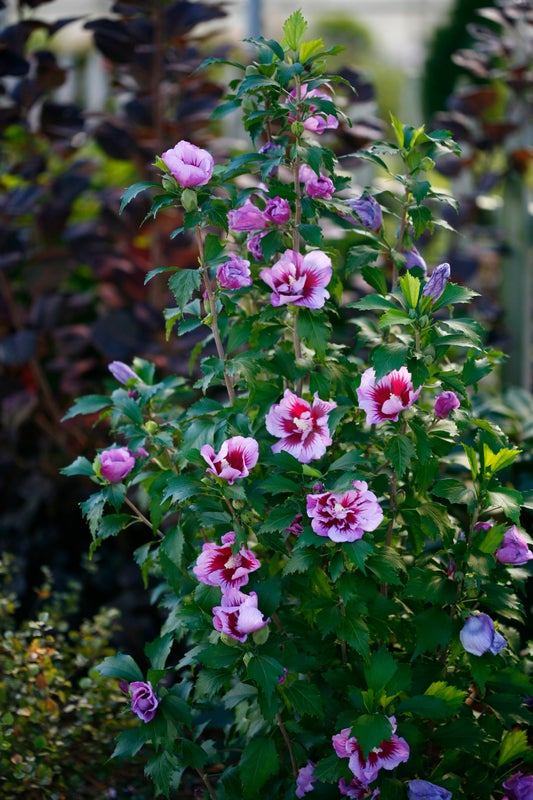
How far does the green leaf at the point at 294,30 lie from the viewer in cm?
134

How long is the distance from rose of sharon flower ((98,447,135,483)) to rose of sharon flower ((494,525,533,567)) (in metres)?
0.53

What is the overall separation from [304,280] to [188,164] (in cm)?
22

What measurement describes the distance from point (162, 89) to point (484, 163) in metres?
1.15

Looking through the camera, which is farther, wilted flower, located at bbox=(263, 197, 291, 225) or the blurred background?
the blurred background

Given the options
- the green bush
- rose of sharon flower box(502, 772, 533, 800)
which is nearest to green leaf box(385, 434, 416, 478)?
rose of sharon flower box(502, 772, 533, 800)

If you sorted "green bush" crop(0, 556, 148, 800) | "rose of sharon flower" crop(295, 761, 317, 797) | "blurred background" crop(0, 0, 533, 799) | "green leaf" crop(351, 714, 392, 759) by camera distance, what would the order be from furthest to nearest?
"blurred background" crop(0, 0, 533, 799) < "green bush" crop(0, 556, 148, 800) < "rose of sharon flower" crop(295, 761, 317, 797) < "green leaf" crop(351, 714, 392, 759)

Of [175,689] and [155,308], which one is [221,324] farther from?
[155,308]

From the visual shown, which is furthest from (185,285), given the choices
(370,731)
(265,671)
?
(370,731)

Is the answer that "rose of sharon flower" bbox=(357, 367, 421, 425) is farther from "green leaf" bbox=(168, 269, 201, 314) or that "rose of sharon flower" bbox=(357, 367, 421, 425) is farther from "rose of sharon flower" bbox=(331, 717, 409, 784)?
"rose of sharon flower" bbox=(331, 717, 409, 784)

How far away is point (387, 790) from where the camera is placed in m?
1.27

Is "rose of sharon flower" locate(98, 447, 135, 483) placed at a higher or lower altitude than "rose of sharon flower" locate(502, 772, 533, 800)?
higher

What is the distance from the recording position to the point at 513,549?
4.33 ft

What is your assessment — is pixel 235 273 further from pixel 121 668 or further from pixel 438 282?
pixel 121 668

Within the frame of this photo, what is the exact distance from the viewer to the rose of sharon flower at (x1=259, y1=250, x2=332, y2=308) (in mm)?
1278
